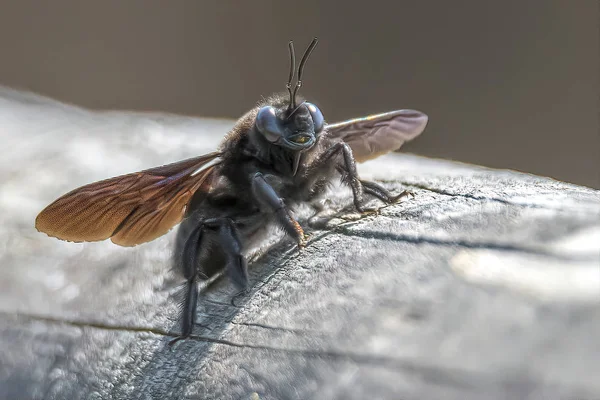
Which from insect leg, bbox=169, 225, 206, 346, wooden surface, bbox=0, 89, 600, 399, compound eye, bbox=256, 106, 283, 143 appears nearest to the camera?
wooden surface, bbox=0, 89, 600, 399

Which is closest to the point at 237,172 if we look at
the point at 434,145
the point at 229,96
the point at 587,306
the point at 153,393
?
the point at 153,393

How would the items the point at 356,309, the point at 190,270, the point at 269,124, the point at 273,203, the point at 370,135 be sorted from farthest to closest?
the point at 370,135 → the point at 269,124 → the point at 273,203 → the point at 190,270 → the point at 356,309


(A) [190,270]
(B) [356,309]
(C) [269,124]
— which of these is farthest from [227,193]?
(B) [356,309]

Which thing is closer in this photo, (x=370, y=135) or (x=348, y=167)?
(x=348, y=167)

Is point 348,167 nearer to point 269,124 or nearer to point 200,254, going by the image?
point 269,124

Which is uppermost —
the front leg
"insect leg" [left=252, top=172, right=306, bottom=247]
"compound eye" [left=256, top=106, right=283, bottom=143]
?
"compound eye" [left=256, top=106, right=283, bottom=143]

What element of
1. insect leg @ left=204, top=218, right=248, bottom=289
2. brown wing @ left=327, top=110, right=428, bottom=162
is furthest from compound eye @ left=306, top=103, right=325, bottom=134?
insect leg @ left=204, top=218, right=248, bottom=289

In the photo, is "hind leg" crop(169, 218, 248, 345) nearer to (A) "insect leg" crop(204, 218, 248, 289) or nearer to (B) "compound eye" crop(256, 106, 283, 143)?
(A) "insect leg" crop(204, 218, 248, 289)

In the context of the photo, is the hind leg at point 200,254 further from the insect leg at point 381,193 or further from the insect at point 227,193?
the insect leg at point 381,193
